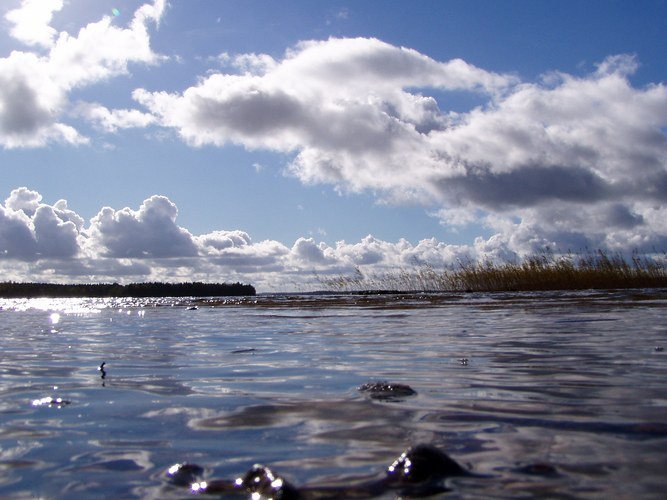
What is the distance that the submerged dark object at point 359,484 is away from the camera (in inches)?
94.8

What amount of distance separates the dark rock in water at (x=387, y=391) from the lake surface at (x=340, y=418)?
4.0 inches

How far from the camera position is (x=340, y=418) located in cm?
381

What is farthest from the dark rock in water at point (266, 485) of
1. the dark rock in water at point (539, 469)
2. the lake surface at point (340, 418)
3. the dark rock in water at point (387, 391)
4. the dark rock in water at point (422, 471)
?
the dark rock in water at point (387, 391)

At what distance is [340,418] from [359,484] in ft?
4.22

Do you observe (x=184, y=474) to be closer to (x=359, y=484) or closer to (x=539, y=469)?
(x=359, y=484)

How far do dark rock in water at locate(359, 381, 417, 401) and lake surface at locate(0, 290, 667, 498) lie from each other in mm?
102

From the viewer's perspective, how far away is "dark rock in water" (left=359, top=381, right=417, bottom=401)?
174 inches

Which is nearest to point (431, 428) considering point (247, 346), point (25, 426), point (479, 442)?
point (479, 442)

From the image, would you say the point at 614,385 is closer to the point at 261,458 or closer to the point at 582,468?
the point at 582,468

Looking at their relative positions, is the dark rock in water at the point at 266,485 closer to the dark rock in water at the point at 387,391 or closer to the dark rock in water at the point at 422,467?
the dark rock in water at the point at 422,467

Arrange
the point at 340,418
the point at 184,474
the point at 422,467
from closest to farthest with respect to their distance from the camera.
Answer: the point at 422,467 < the point at 184,474 < the point at 340,418

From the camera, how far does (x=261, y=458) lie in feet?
9.68

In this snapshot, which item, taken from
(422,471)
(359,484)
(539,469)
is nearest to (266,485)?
(359,484)

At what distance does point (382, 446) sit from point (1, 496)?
1642 mm
